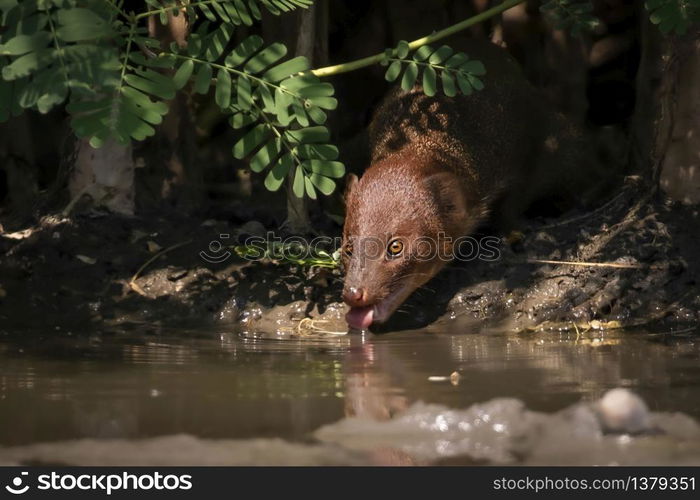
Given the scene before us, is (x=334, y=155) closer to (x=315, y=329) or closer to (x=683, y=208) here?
(x=315, y=329)

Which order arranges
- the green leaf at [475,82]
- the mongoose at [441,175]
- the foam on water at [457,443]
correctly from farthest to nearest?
1. the mongoose at [441,175]
2. the green leaf at [475,82]
3. the foam on water at [457,443]

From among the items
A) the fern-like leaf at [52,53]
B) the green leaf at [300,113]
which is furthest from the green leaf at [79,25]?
the green leaf at [300,113]

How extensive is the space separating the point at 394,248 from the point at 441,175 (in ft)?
1.94

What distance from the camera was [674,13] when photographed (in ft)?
18.3

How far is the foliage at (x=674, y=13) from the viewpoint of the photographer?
5.55 metres

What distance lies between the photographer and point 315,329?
5922mm

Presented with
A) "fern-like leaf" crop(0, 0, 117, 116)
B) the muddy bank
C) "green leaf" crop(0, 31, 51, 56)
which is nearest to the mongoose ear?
the muddy bank

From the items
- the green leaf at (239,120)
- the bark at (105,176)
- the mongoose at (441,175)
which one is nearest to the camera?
the green leaf at (239,120)

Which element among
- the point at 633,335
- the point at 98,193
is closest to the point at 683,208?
the point at 633,335

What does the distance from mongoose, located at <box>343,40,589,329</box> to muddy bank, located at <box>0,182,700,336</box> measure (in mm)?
254

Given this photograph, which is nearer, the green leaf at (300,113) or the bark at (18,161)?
the green leaf at (300,113)

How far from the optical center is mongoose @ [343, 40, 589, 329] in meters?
6.04

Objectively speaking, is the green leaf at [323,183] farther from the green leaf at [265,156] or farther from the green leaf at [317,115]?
the green leaf at [317,115]

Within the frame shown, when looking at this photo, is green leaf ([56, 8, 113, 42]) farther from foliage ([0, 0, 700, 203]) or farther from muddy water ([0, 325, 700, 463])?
muddy water ([0, 325, 700, 463])
